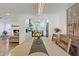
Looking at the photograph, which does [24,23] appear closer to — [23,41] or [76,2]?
[23,41]

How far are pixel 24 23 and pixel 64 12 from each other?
38cm

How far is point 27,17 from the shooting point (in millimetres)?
1023

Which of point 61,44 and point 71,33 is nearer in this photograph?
point 71,33

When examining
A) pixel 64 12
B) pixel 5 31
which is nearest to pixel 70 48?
pixel 64 12

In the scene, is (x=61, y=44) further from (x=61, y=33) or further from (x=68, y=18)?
(x=68, y=18)

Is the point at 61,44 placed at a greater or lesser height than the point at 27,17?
lesser

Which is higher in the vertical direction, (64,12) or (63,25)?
(64,12)

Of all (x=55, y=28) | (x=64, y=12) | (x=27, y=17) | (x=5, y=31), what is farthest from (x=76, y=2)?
(x=5, y=31)

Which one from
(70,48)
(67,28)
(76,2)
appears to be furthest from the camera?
(70,48)

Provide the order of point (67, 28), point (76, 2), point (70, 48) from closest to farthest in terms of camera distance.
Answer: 1. point (76, 2)
2. point (67, 28)
3. point (70, 48)

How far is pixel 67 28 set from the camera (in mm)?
970

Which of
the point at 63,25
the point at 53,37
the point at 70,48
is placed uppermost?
the point at 63,25

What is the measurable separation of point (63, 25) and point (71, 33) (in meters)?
0.10

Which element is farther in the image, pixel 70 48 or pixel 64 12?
pixel 70 48
